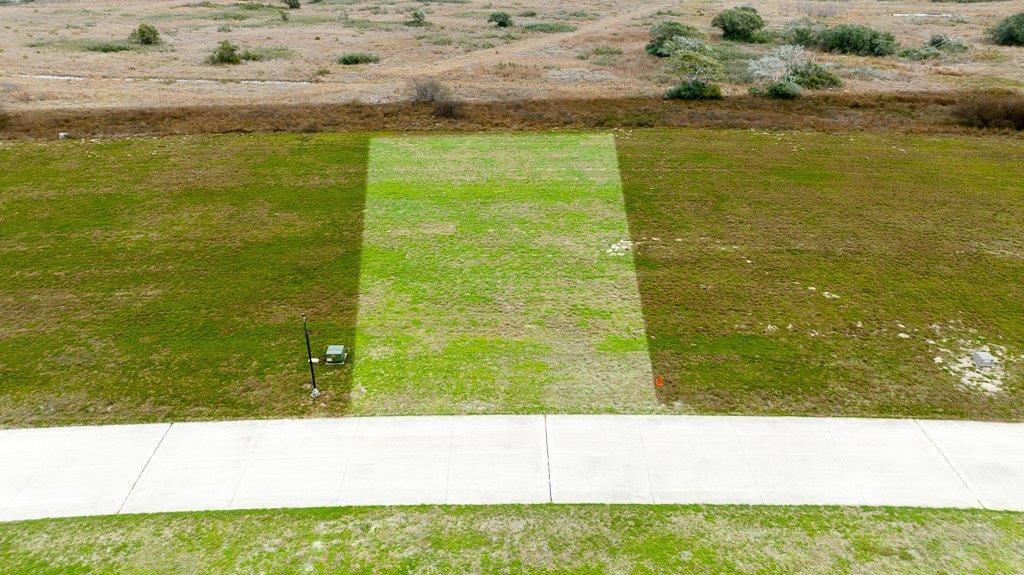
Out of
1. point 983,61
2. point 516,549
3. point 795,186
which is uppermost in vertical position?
point 983,61

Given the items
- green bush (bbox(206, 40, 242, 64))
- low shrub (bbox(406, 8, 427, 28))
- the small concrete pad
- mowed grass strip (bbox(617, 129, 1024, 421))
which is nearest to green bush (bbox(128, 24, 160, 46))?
green bush (bbox(206, 40, 242, 64))

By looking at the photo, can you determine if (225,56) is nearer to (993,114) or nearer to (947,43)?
(993,114)

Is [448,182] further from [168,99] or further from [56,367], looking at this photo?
[168,99]

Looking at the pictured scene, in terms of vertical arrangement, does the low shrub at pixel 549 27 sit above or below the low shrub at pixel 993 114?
above

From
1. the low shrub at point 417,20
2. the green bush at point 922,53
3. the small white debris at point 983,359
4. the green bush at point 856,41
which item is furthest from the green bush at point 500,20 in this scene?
the small white debris at point 983,359

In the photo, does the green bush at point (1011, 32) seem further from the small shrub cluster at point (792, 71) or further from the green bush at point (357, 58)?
the green bush at point (357, 58)

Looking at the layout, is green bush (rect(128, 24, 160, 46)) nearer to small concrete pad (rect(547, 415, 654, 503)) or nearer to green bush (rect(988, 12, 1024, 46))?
small concrete pad (rect(547, 415, 654, 503))

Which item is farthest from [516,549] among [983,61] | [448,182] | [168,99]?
[983,61]
